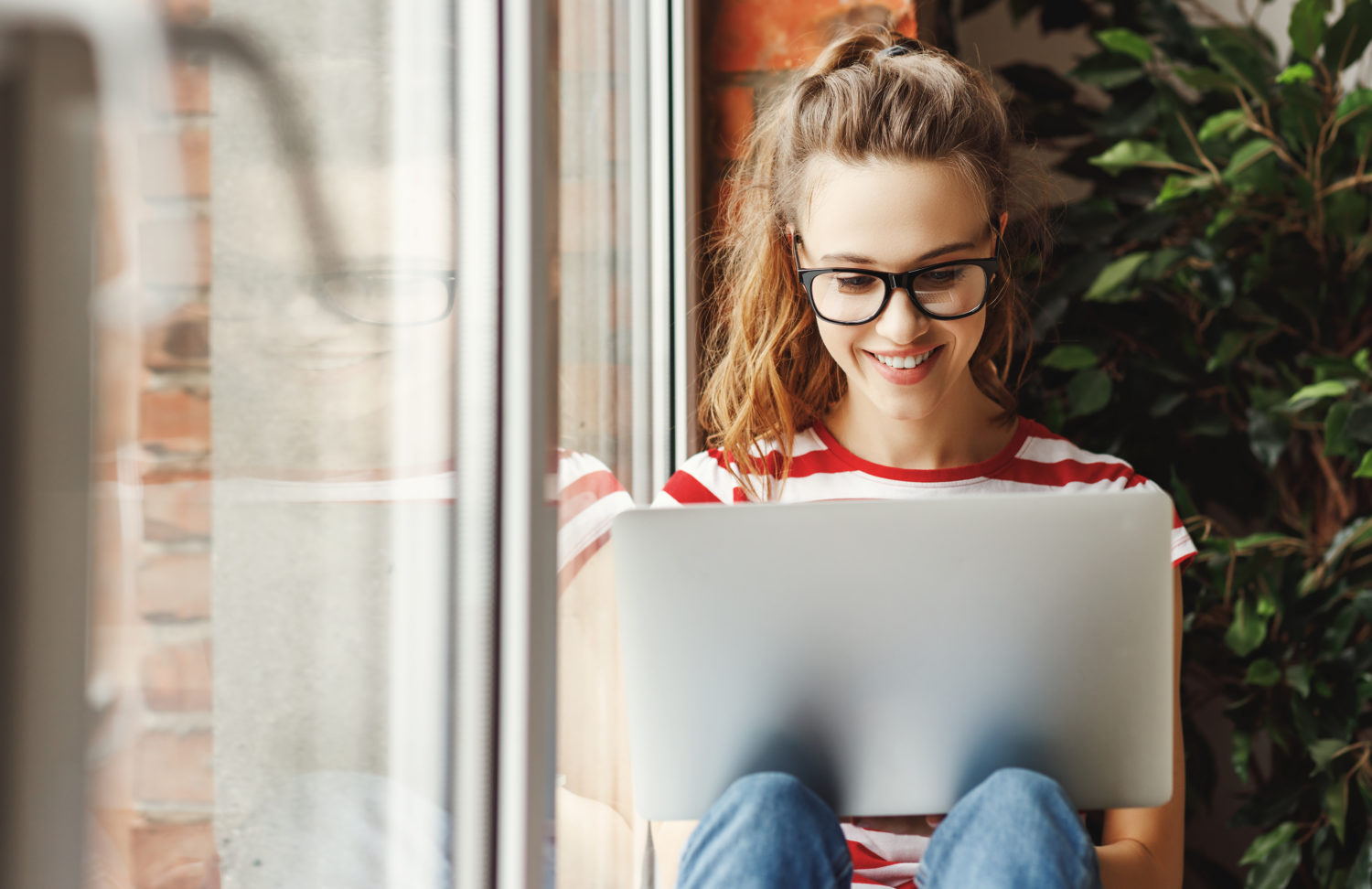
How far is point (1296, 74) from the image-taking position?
140 cm

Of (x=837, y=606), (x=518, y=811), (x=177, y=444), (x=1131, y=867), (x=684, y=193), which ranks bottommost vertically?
(x=1131, y=867)

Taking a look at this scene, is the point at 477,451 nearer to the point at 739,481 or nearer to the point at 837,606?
the point at 837,606

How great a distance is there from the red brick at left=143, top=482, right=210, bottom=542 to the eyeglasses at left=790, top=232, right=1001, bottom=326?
67 centimetres

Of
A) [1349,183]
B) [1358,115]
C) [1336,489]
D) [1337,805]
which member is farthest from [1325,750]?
[1358,115]

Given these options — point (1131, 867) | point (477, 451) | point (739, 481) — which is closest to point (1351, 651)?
point (1131, 867)

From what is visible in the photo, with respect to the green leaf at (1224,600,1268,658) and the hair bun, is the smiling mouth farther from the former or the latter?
the green leaf at (1224,600,1268,658)

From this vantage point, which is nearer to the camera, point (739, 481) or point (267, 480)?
point (267, 480)

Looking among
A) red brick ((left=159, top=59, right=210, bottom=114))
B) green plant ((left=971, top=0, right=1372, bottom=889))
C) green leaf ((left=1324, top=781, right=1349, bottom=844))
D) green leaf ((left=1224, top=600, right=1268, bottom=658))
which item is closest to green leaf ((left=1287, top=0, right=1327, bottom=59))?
green plant ((left=971, top=0, right=1372, bottom=889))

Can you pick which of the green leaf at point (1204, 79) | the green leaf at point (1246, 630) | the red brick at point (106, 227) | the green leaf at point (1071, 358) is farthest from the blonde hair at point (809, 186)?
the red brick at point (106, 227)

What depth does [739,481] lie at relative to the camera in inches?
41.0

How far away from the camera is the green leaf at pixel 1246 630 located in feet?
4.73

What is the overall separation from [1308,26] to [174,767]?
1702 millimetres

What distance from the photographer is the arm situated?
2.82 ft

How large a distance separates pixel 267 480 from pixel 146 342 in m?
0.10
